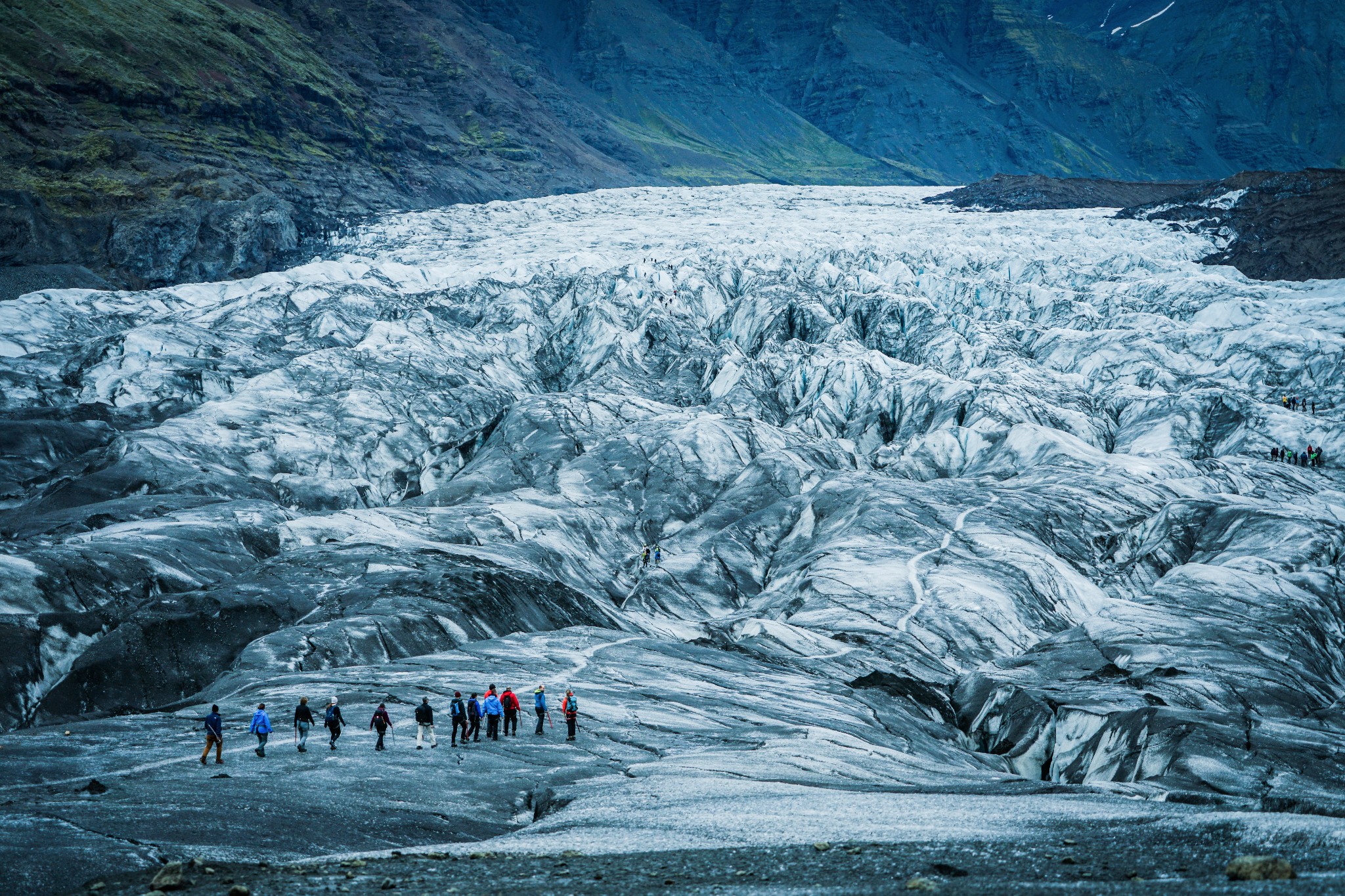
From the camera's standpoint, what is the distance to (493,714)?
25.1m

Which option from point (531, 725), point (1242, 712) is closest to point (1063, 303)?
point (1242, 712)

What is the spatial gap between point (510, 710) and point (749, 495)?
40.0 metres

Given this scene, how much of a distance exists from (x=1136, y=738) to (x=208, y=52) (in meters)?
199

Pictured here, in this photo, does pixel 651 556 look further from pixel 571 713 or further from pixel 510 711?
pixel 571 713

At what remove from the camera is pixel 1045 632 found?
149 feet

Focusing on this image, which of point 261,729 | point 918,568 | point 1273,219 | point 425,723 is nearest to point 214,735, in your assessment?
point 261,729

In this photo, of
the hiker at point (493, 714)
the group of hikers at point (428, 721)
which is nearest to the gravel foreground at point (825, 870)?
the group of hikers at point (428, 721)

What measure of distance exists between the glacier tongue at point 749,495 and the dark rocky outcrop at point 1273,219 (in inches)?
233

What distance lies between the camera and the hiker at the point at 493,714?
990 inches

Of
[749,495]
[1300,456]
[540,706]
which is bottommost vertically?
[540,706]

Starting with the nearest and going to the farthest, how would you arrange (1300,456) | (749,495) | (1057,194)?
1. (749,495)
2. (1300,456)
3. (1057,194)

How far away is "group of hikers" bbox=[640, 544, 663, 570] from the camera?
5734cm

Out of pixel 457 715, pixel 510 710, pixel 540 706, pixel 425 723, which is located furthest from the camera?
pixel 540 706

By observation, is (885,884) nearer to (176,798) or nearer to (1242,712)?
(176,798)
